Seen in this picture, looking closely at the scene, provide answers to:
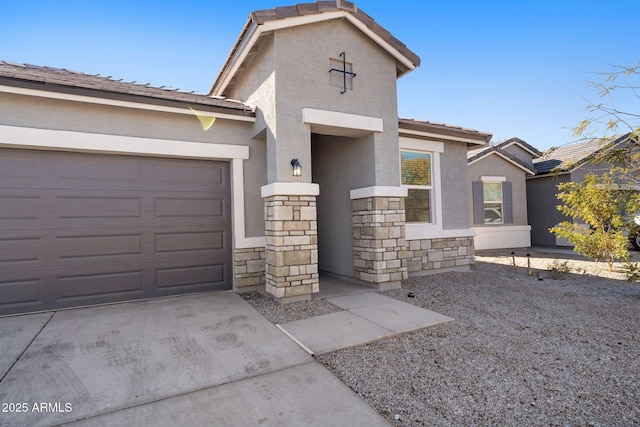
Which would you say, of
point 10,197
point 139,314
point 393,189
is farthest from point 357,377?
point 10,197

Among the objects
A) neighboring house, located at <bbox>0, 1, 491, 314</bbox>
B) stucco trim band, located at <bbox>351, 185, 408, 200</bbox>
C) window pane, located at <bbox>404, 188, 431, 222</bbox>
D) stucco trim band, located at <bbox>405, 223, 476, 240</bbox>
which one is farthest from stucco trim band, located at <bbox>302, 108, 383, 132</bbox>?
stucco trim band, located at <bbox>405, 223, 476, 240</bbox>

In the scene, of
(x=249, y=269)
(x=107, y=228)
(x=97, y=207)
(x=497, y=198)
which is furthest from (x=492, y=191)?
(x=97, y=207)

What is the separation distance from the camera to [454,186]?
Answer: 25.9 ft

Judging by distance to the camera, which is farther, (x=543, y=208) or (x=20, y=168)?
Answer: (x=543, y=208)

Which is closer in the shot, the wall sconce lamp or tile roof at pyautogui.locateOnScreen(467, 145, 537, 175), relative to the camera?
the wall sconce lamp

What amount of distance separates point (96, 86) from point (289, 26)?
3.21m

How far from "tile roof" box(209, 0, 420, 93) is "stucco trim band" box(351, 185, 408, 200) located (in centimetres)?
271

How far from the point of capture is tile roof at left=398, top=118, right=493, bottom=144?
22.8 ft

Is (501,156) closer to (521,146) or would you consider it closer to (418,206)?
(521,146)

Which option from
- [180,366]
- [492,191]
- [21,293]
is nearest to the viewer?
[180,366]

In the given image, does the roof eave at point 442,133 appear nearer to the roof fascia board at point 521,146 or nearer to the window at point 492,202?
the window at point 492,202

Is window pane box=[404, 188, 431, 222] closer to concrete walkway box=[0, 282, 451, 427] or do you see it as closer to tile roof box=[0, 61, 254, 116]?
concrete walkway box=[0, 282, 451, 427]

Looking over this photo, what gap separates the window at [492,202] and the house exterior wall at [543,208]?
2.54 meters

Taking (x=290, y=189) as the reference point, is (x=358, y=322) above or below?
below
